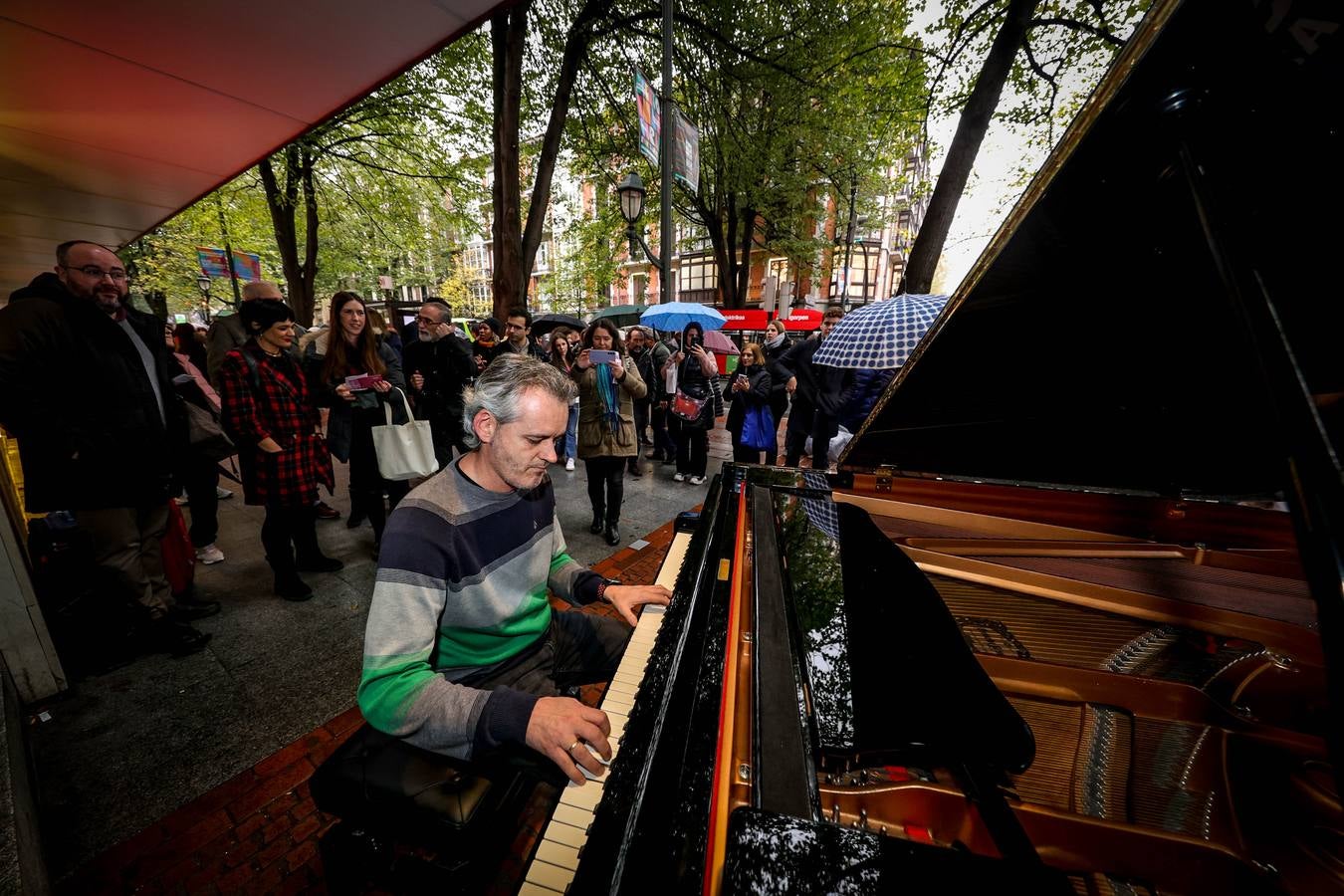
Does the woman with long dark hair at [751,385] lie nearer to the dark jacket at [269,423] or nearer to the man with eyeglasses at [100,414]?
the dark jacket at [269,423]

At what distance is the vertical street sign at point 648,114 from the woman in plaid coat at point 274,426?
4.77 metres

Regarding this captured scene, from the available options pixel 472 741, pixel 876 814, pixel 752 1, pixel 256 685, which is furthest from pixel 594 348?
pixel 752 1

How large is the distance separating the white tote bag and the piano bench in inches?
105

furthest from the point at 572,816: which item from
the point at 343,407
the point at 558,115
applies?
the point at 558,115

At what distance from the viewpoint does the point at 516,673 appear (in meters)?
1.58

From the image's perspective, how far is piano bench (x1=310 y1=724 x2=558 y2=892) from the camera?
3.53 ft

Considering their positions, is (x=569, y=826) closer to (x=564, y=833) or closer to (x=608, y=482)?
(x=564, y=833)

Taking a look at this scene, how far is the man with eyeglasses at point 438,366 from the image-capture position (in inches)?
172

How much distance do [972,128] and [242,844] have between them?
320 inches

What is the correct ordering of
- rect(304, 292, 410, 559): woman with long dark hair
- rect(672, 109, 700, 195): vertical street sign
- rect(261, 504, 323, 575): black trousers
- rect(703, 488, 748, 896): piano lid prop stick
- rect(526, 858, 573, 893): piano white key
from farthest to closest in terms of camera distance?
rect(672, 109, 700, 195): vertical street sign
rect(304, 292, 410, 559): woman with long dark hair
rect(261, 504, 323, 575): black trousers
rect(526, 858, 573, 893): piano white key
rect(703, 488, 748, 896): piano lid prop stick

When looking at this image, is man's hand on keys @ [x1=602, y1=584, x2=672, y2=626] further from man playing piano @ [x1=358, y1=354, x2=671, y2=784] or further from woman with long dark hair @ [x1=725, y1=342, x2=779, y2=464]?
woman with long dark hair @ [x1=725, y1=342, x2=779, y2=464]

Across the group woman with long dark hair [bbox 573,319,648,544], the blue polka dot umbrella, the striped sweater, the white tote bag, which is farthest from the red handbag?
the striped sweater

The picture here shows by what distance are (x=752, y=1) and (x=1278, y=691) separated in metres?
12.0

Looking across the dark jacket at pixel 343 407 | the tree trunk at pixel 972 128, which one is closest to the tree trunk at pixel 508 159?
the dark jacket at pixel 343 407
